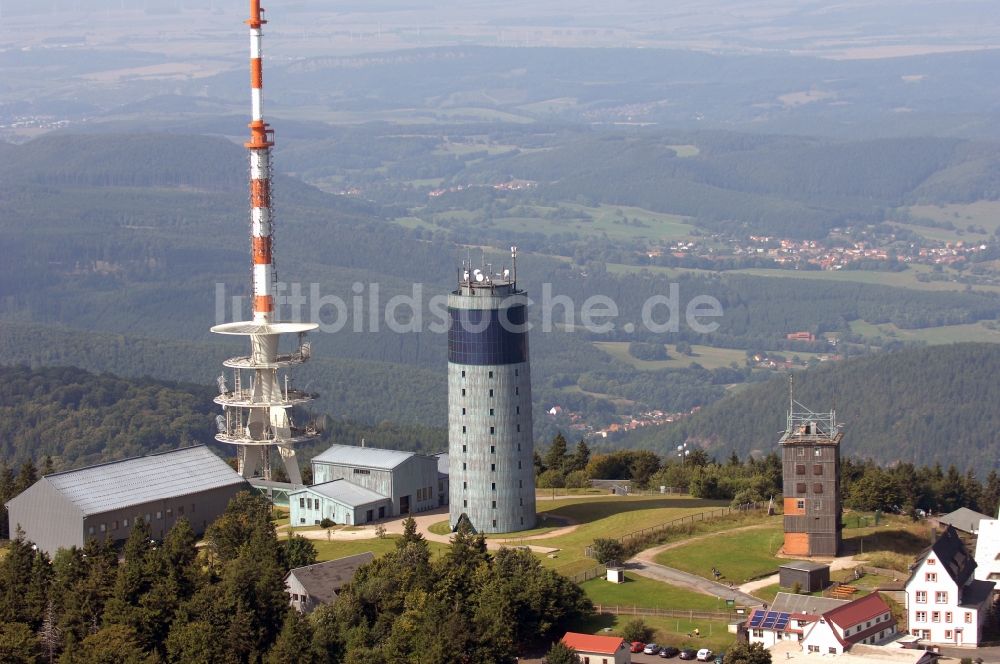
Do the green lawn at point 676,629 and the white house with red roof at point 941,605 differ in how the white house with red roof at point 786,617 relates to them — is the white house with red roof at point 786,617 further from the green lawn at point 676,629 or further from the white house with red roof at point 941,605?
the white house with red roof at point 941,605

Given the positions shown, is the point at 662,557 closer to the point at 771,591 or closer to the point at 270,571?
the point at 771,591

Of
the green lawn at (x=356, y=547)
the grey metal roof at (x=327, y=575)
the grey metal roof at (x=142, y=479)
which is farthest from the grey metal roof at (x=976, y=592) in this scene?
the grey metal roof at (x=142, y=479)

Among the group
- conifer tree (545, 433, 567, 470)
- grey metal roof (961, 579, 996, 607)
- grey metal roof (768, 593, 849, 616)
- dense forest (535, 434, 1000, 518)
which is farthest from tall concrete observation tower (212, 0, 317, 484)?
grey metal roof (961, 579, 996, 607)

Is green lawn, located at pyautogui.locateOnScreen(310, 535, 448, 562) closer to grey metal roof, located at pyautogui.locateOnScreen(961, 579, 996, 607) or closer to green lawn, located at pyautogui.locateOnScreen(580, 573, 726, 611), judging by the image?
green lawn, located at pyautogui.locateOnScreen(580, 573, 726, 611)

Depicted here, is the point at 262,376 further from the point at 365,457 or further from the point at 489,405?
the point at 489,405

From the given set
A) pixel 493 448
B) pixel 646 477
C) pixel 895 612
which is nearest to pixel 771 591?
pixel 895 612
